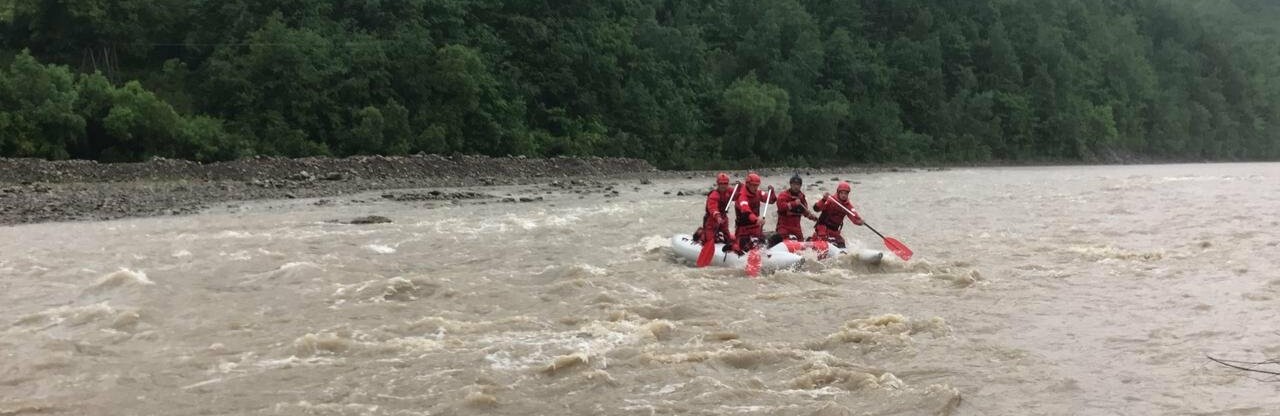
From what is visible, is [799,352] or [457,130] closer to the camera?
[799,352]

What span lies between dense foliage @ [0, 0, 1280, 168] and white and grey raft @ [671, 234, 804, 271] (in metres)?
21.4

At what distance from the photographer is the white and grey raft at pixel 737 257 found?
12.7 meters

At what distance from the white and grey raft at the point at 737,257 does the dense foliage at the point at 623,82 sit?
21.4 metres

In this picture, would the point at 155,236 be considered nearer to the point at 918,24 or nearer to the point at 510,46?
the point at 510,46

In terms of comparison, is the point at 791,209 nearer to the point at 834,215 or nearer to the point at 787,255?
the point at 834,215

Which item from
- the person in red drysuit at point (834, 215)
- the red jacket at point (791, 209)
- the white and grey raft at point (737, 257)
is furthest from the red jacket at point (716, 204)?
the person in red drysuit at point (834, 215)

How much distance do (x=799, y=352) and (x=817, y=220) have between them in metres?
6.91

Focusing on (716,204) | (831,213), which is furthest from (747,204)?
(831,213)

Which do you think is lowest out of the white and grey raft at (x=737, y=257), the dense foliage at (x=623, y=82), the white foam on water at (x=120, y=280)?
the white foam on water at (x=120, y=280)

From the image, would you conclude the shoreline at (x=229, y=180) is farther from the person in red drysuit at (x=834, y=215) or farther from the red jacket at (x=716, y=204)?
the person in red drysuit at (x=834, y=215)

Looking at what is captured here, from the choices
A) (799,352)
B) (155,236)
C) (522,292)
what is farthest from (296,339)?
(155,236)

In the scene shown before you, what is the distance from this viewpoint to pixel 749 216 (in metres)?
14.0

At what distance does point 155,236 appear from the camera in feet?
50.2

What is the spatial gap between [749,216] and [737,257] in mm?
1084
